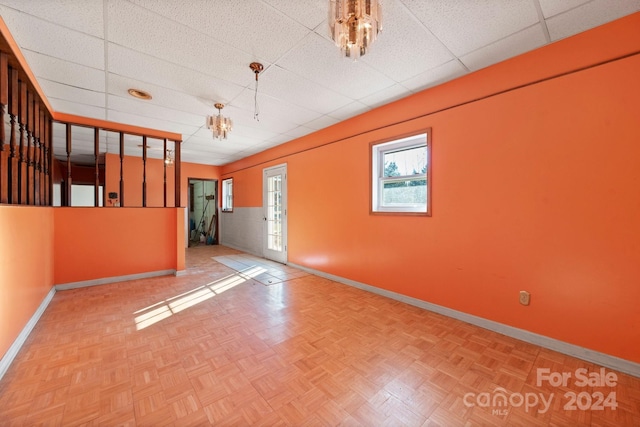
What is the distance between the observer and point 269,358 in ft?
6.87

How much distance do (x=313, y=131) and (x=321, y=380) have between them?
3963 millimetres

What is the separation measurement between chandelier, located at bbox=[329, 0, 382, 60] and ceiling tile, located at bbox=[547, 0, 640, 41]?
1.61 metres

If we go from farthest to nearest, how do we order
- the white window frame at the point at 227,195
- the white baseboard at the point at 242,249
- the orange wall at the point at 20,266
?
1. the white window frame at the point at 227,195
2. the white baseboard at the point at 242,249
3. the orange wall at the point at 20,266

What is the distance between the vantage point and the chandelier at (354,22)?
52.8 inches

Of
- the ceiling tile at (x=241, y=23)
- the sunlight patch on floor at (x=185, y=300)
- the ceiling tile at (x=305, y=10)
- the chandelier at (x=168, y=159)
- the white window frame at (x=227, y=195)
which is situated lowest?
the sunlight patch on floor at (x=185, y=300)

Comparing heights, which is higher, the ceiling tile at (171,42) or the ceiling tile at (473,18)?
the ceiling tile at (473,18)

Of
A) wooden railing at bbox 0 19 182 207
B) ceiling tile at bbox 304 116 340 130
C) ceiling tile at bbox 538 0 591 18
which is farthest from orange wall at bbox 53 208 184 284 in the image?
ceiling tile at bbox 538 0 591 18

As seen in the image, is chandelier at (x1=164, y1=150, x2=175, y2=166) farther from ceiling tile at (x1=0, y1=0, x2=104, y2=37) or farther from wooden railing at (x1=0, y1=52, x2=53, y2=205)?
ceiling tile at (x1=0, y1=0, x2=104, y2=37)

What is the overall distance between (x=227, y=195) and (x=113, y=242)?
425 cm

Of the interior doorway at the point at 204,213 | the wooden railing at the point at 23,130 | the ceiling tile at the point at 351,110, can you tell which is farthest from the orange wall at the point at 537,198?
the interior doorway at the point at 204,213

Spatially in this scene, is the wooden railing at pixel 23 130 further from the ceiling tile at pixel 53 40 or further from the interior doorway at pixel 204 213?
the interior doorway at pixel 204 213

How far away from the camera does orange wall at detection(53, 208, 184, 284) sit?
12.6ft

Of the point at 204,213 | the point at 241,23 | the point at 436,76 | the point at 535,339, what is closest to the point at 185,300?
the point at 241,23

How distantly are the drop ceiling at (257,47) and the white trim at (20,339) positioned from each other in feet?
8.30
